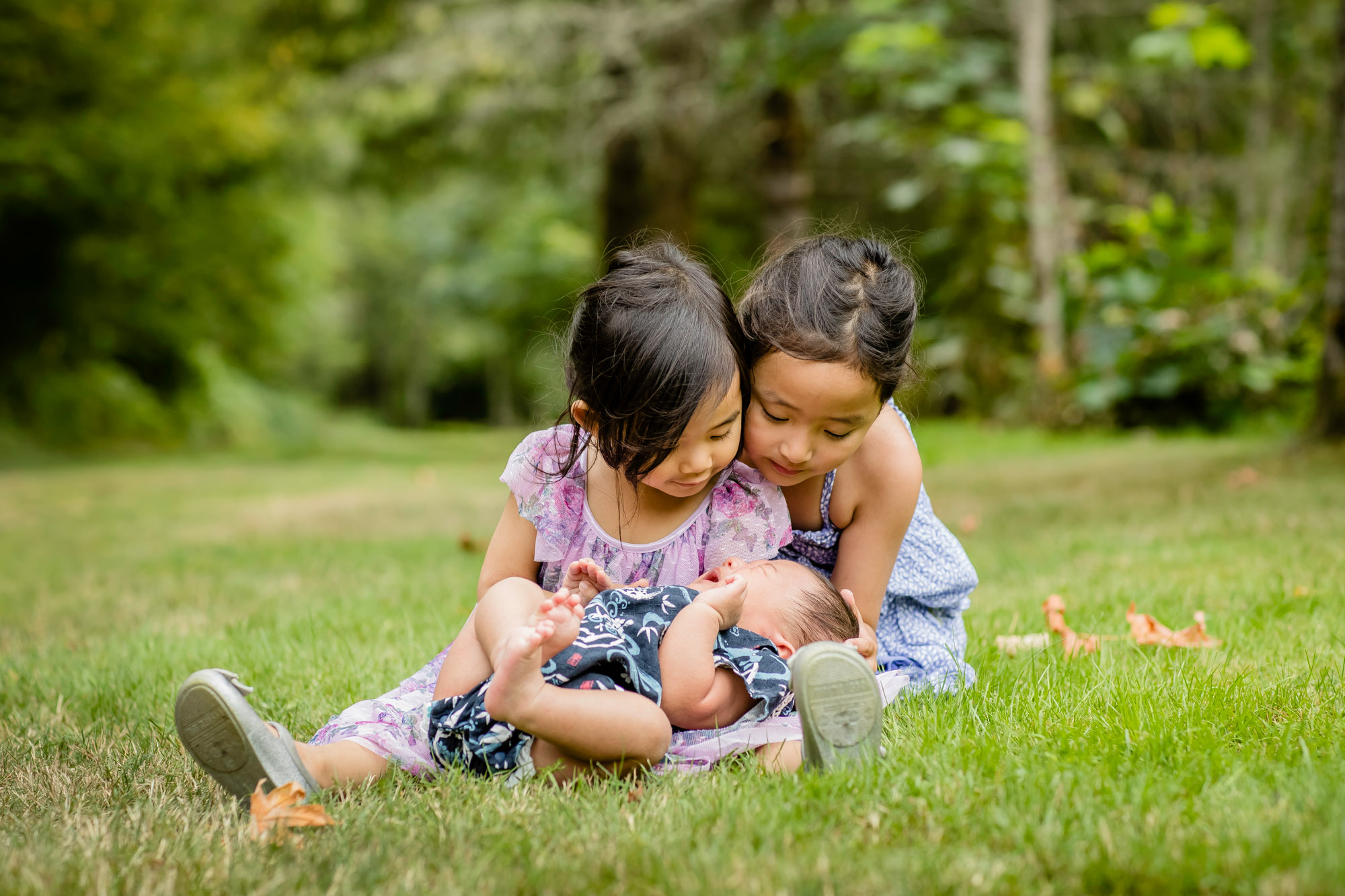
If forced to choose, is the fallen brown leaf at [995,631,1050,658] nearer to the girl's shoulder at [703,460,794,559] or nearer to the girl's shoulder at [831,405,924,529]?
the girl's shoulder at [831,405,924,529]

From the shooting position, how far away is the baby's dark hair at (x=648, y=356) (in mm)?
2195

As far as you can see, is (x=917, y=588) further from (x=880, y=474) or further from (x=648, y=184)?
(x=648, y=184)

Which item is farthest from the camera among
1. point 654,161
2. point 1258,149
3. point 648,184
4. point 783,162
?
point 648,184

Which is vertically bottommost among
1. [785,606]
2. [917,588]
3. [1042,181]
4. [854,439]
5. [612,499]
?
[917,588]

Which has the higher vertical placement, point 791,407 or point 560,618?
point 791,407

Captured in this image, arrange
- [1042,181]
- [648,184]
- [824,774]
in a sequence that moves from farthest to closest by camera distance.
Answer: [648,184], [1042,181], [824,774]

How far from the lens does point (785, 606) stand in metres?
2.41

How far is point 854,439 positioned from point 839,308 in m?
0.29

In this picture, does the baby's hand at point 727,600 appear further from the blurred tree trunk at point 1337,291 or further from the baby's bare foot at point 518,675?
the blurred tree trunk at point 1337,291

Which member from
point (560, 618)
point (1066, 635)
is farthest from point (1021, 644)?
point (560, 618)

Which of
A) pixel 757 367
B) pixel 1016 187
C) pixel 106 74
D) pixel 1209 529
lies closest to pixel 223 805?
pixel 757 367

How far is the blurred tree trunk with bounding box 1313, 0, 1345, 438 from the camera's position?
6.04 metres

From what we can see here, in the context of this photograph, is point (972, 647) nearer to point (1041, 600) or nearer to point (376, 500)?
point (1041, 600)

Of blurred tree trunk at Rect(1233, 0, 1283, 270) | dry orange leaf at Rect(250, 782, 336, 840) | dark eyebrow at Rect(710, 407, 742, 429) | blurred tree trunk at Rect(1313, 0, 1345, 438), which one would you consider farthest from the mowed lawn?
blurred tree trunk at Rect(1233, 0, 1283, 270)
